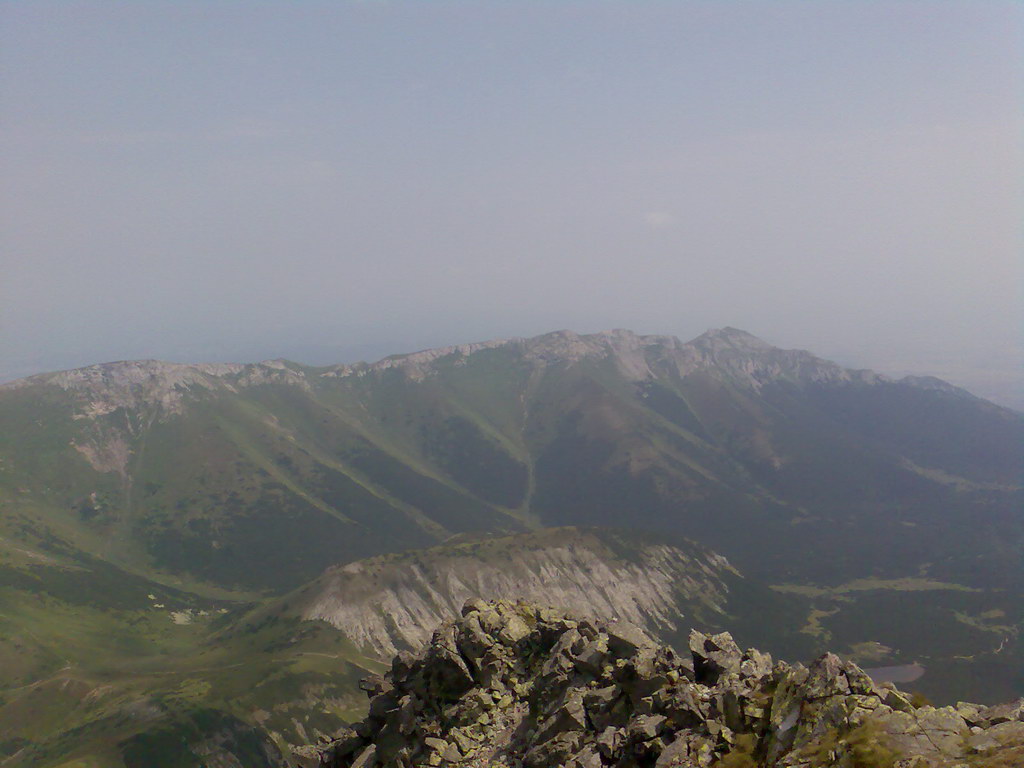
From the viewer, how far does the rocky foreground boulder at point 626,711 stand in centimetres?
3406

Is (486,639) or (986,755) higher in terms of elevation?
(986,755)

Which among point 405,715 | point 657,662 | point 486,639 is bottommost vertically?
point 405,715

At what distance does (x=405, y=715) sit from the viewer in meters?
64.7

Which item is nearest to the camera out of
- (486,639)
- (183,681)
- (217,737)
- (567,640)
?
(567,640)

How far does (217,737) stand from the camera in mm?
165625

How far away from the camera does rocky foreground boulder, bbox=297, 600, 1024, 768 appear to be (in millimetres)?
34062

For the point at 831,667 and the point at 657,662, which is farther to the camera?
the point at 657,662

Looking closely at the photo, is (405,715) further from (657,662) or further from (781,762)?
(781,762)

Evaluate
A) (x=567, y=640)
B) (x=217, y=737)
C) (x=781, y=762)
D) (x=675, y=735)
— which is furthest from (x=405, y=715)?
(x=217, y=737)

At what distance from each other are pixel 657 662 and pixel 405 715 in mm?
29750

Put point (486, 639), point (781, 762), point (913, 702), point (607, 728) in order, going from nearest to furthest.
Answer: point (781, 762)
point (913, 702)
point (607, 728)
point (486, 639)

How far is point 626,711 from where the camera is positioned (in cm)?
5009

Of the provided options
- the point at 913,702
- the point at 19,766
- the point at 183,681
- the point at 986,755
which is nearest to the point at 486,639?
the point at 913,702

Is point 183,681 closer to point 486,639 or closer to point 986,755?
point 486,639
